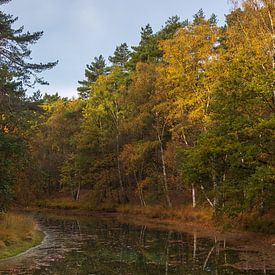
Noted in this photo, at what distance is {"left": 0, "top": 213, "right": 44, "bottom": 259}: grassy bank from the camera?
2425 cm

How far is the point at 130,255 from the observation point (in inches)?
977

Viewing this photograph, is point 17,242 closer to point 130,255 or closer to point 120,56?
point 130,255

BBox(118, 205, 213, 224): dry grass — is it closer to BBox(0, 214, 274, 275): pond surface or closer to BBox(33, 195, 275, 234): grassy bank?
BBox(33, 195, 275, 234): grassy bank

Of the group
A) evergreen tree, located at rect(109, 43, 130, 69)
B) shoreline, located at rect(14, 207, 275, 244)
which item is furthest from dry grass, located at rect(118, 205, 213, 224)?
evergreen tree, located at rect(109, 43, 130, 69)

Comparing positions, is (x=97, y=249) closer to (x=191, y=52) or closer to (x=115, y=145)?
(x=191, y=52)

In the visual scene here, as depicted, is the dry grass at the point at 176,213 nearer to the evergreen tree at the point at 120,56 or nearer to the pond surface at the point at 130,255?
the pond surface at the point at 130,255

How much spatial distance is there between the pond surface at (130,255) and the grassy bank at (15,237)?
0.67 m

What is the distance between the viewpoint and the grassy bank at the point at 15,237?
24.2 m

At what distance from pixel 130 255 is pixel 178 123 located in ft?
77.7

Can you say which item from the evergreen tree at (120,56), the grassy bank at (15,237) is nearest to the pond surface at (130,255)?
the grassy bank at (15,237)

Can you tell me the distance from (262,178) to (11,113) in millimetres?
15121

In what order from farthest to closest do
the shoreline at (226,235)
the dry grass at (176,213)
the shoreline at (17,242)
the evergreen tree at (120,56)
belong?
the evergreen tree at (120,56) → the dry grass at (176,213) → the shoreline at (226,235) → the shoreline at (17,242)

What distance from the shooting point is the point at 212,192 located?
103 feet

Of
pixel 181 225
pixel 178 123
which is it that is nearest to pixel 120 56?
pixel 178 123
